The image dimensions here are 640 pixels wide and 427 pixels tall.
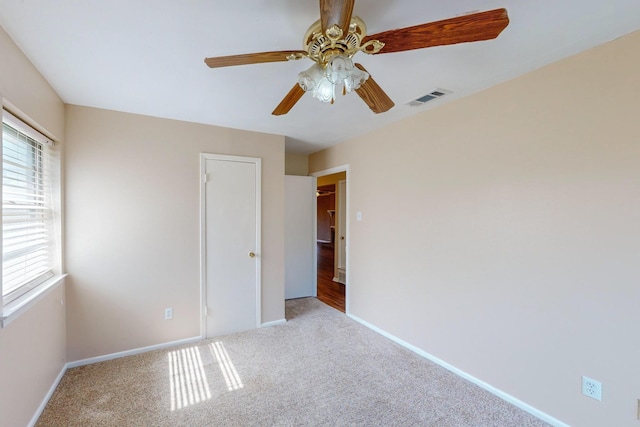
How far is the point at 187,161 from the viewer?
303 cm

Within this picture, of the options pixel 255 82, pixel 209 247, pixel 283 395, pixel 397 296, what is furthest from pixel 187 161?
pixel 397 296

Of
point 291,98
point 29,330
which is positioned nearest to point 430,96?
point 291,98

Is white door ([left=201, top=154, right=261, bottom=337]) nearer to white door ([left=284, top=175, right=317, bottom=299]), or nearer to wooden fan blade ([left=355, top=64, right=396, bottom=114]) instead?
white door ([left=284, top=175, right=317, bottom=299])

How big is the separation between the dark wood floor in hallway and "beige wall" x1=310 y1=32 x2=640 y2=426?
5.02 feet

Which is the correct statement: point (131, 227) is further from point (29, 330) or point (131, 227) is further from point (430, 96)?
point (430, 96)

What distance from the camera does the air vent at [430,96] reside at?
2289mm

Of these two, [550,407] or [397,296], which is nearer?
[550,407]

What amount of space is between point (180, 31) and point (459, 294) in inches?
110

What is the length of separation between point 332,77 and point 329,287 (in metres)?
4.53

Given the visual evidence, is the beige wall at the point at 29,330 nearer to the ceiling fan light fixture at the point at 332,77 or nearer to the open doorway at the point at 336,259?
the ceiling fan light fixture at the point at 332,77

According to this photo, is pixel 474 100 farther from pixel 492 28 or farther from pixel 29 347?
pixel 29 347

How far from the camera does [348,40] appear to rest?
1.26 m

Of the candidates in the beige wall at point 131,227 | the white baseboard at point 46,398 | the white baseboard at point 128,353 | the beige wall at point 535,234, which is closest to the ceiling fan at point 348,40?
the beige wall at point 535,234

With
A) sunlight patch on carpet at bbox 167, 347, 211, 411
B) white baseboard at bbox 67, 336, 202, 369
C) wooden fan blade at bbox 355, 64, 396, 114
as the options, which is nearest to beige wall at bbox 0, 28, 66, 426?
white baseboard at bbox 67, 336, 202, 369
